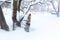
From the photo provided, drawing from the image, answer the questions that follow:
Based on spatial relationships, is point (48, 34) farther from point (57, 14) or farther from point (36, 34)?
point (57, 14)

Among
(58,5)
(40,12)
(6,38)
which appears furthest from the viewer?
(58,5)

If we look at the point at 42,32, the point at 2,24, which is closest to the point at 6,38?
the point at 2,24

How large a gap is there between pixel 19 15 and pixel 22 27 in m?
0.70

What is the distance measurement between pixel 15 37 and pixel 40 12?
5663mm

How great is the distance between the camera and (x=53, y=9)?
11992mm

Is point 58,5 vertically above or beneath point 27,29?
above

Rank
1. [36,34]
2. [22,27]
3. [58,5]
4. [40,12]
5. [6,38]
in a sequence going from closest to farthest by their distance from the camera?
[6,38]
[36,34]
[22,27]
[40,12]
[58,5]

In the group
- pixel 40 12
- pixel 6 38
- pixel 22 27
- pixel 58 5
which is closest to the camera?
pixel 6 38

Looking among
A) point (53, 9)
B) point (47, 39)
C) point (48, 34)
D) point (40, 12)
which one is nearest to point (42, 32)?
point (48, 34)

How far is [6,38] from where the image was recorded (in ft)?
18.7

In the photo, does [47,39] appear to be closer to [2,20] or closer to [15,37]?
[15,37]

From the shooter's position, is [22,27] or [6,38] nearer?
[6,38]

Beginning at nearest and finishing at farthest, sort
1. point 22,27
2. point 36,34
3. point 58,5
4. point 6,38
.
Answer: point 6,38 → point 36,34 → point 22,27 → point 58,5

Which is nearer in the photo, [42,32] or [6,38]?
[6,38]
